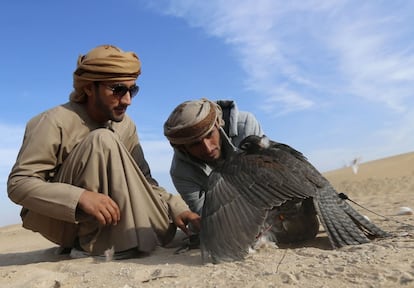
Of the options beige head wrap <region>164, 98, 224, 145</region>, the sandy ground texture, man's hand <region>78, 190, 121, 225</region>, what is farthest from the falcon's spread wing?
man's hand <region>78, 190, 121, 225</region>

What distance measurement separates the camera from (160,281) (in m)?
2.82

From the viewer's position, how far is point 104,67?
3.84 meters

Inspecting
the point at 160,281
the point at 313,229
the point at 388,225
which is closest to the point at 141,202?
the point at 160,281

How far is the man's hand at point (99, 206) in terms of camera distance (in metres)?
3.50

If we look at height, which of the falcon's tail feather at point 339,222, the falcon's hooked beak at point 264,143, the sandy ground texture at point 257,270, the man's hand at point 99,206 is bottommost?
the sandy ground texture at point 257,270

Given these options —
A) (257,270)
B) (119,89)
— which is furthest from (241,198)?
(119,89)

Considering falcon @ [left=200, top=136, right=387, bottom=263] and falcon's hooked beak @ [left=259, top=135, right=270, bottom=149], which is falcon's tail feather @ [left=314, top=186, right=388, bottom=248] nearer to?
falcon @ [left=200, top=136, right=387, bottom=263]

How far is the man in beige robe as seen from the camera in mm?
3537

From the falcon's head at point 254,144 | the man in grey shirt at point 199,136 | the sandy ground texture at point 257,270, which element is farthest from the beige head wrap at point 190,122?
the sandy ground texture at point 257,270

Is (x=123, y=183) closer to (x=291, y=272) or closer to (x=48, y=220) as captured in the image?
(x=48, y=220)

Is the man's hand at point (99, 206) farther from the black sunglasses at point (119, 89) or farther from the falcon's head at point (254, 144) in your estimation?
the falcon's head at point (254, 144)

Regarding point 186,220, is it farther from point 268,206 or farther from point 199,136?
point 268,206

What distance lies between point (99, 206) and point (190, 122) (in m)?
0.96

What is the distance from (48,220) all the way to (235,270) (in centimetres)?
178
